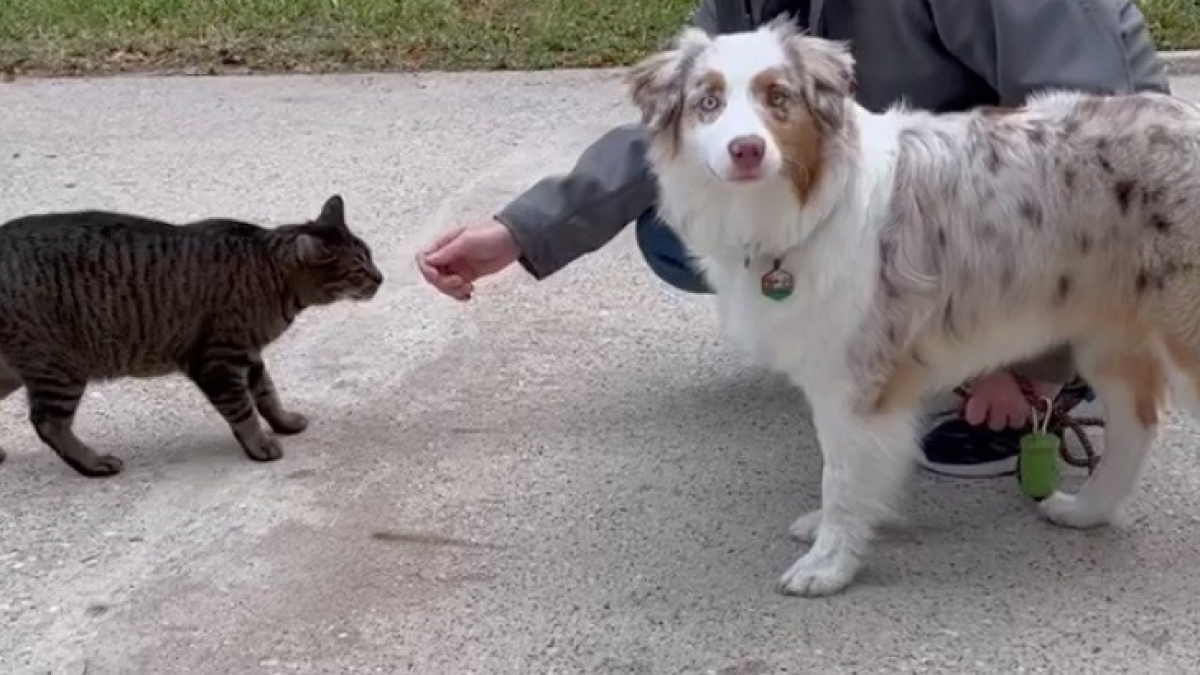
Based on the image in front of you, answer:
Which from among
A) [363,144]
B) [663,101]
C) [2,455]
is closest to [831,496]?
[663,101]

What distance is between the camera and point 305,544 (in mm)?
4074

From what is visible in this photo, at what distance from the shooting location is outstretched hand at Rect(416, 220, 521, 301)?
13.6 ft

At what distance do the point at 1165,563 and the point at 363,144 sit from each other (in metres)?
3.99

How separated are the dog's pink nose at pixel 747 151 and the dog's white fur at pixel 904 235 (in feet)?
0.37

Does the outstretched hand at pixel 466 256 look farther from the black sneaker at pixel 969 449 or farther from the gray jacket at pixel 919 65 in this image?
the black sneaker at pixel 969 449

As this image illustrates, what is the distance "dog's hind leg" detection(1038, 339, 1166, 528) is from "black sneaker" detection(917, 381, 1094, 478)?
271 millimetres

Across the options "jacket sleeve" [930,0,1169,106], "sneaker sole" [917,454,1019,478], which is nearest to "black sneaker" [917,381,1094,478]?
"sneaker sole" [917,454,1019,478]

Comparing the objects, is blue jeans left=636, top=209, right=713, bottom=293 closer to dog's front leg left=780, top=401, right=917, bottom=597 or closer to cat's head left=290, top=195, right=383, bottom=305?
cat's head left=290, top=195, right=383, bottom=305

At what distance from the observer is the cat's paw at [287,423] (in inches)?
183

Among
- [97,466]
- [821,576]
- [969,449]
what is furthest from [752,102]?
[97,466]

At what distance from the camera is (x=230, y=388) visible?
443 cm

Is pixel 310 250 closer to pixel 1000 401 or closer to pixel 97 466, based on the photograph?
pixel 97 466

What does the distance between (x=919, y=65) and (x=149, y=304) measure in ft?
6.05

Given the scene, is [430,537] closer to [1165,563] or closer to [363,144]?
[1165,563]
